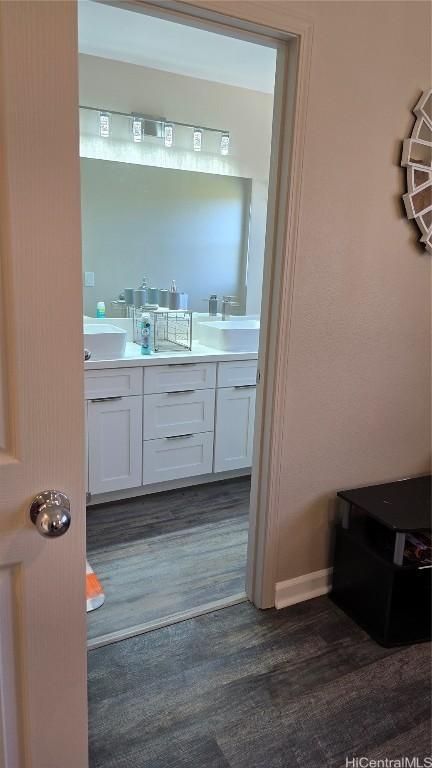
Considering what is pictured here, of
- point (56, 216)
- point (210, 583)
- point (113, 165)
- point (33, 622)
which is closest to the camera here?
point (56, 216)

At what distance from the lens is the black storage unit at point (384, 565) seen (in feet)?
6.15

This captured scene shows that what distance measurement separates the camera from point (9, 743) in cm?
90

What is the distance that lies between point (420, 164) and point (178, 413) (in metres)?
1.71

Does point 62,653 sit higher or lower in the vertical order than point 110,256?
lower

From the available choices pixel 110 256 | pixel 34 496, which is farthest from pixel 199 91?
pixel 34 496

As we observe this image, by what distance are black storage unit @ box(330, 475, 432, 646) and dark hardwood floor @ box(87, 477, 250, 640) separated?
48cm

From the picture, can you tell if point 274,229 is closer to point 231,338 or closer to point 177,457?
point 231,338

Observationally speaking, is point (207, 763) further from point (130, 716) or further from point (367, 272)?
point (367, 272)

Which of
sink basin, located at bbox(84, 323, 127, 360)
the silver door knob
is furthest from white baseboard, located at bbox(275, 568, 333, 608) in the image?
the silver door knob

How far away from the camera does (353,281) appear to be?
195cm

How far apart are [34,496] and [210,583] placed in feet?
5.23

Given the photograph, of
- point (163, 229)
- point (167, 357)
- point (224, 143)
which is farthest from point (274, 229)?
point (224, 143)

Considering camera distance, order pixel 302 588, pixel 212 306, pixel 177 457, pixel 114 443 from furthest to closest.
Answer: pixel 212 306, pixel 177 457, pixel 114 443, pixel 302 588

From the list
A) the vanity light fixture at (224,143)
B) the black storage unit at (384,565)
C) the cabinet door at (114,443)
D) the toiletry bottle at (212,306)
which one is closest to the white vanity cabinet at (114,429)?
the cabinet door at (114,443)
